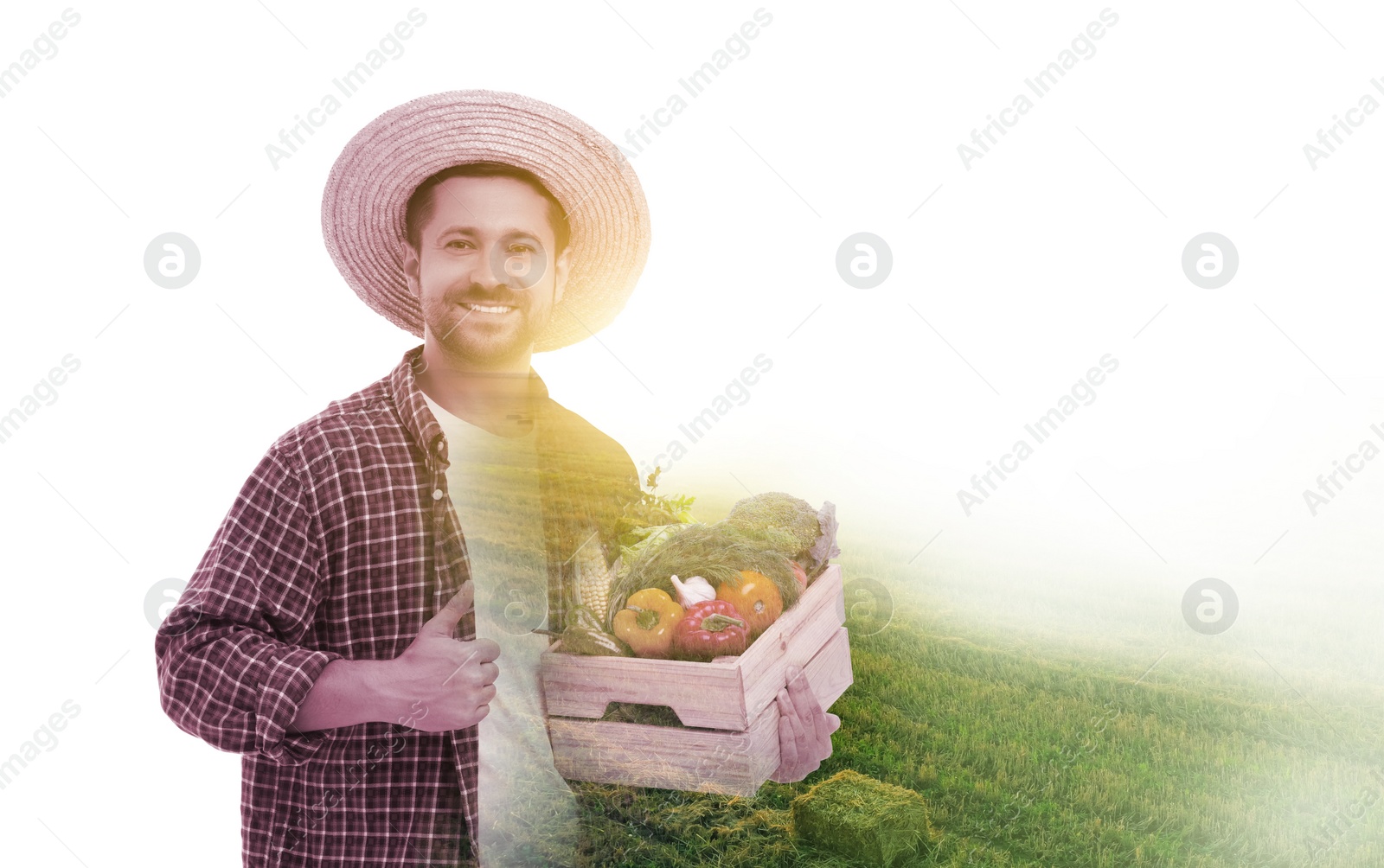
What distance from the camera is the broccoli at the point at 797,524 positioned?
10.3 feet

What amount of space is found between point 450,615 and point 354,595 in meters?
0.28

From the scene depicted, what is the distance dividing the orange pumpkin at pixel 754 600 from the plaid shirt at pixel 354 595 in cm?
49

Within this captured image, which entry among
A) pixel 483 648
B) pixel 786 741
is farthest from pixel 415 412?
pixel 786 741

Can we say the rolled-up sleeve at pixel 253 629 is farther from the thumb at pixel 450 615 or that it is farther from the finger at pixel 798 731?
the finger at pixel 798 731

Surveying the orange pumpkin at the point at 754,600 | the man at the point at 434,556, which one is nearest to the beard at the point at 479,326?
the man at the point at 434,556

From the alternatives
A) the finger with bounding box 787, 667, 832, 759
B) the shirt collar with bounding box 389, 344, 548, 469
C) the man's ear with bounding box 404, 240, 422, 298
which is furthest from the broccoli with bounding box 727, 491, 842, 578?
the man's ear with bounding box 404, 240, 422, 298

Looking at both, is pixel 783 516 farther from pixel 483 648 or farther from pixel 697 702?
pixel 483 648

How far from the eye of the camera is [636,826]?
2.99 meters

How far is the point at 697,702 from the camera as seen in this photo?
2.81 m

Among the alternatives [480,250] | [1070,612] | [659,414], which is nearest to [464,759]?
[659,414]

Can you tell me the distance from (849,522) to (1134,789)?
1.03 m

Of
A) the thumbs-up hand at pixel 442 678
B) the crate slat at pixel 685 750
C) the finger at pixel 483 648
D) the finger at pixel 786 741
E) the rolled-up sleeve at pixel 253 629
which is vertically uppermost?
the finger at pixel 786 741

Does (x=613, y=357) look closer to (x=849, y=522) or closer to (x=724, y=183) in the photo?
(x=724, y=183)

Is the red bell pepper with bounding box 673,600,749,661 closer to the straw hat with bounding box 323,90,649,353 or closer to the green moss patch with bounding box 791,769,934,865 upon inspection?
the green moss patch with bounding box 791,769,934,865
